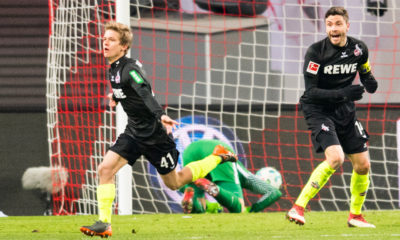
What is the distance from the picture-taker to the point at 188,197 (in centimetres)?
793

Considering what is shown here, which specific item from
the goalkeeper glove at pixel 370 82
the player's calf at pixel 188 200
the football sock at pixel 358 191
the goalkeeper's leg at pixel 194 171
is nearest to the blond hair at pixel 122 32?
the goalkeeper's leg at pixel 194 171

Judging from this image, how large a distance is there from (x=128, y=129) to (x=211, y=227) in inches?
45.1

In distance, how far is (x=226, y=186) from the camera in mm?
8336

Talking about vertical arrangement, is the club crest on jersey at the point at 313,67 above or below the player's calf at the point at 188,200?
above

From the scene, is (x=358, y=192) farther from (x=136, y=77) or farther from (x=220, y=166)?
(x=220, y=166)

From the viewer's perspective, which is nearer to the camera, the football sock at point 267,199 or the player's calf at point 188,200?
the player's calf at point 188,200

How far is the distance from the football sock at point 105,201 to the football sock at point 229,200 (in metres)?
2.46

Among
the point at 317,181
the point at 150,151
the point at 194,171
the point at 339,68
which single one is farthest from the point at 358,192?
the point at 150,151

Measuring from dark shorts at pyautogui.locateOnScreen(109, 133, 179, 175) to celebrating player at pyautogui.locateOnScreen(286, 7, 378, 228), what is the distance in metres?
1.01

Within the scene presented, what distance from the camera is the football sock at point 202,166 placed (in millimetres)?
6734

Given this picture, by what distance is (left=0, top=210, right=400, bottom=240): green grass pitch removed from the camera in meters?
5.71

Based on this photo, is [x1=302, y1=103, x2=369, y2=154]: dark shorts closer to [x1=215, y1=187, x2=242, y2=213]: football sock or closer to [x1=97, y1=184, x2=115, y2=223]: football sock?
[x1=97, y1=184, x2=115, y2=223]: football sock

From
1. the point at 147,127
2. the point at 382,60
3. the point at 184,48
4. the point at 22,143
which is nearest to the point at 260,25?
the point at 184,48

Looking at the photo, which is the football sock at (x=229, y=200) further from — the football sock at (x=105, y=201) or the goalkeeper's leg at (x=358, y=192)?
the football sock at (x=105, y=201)
